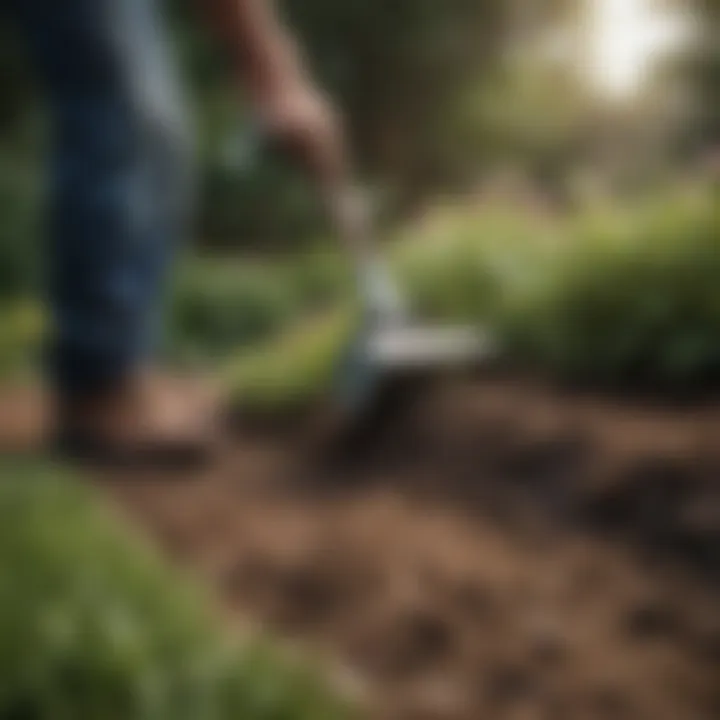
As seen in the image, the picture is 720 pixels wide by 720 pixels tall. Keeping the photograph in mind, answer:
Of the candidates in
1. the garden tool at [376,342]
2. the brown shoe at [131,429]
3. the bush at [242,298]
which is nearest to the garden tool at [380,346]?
the garden tool at [376,342]

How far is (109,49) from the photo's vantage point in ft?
A: 2.08

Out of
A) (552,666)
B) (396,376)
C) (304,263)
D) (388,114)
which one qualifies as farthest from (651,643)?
(304,263)

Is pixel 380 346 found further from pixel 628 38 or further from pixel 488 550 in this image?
pixel 628 38

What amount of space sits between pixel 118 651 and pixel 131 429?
0.89 feet

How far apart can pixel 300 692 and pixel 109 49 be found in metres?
0.34

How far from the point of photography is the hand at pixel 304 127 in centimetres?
69

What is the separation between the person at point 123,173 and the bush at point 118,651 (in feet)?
0.56

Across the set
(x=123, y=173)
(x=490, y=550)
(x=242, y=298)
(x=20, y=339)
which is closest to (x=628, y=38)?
(x=490, y=550)

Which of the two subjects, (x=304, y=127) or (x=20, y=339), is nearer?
(x=304, y=127)

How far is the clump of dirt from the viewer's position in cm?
43

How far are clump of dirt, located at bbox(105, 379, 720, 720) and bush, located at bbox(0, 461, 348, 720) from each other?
3 cm

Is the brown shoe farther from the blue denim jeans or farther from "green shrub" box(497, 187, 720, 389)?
"green shrub" box(497, 187, 720, 389)

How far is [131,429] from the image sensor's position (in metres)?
0.71

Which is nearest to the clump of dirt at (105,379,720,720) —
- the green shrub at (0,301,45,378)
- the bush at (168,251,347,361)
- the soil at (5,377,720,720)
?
the soil at (5,377,720,720)
